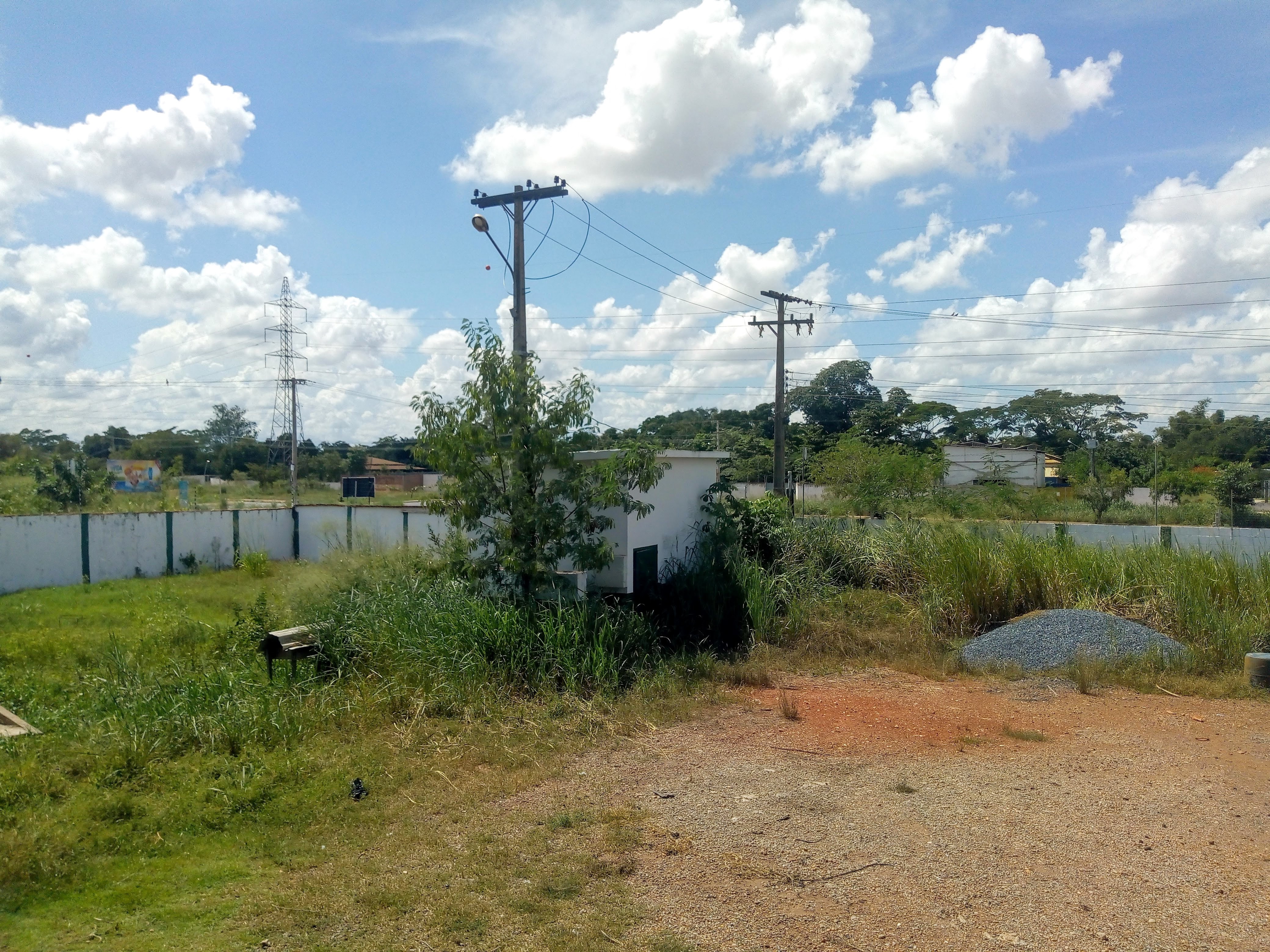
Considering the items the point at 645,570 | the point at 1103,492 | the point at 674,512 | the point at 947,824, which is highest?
the point at 674,512

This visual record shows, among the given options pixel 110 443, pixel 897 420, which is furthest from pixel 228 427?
pixel 897 420

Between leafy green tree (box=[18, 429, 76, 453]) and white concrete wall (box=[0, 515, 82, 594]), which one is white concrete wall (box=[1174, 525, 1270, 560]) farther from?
leafy green tree (box=[18, 429, 76, 453])

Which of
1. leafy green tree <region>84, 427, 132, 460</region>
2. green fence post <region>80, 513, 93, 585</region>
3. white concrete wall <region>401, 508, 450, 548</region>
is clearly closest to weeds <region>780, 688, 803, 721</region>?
white concrete wall <region>401, 508, 450, 548</region>

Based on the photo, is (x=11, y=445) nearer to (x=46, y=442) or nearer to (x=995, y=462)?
(x=46, y=442)

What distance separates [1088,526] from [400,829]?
55.4ft

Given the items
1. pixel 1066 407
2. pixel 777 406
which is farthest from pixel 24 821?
pixel 1066 407

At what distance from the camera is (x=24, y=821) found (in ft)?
16.6

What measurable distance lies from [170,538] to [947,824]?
19547 millimetres

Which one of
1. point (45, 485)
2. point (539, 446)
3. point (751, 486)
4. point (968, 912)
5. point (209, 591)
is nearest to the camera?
point (968, 912)

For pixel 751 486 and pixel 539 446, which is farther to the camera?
pixel 751 486

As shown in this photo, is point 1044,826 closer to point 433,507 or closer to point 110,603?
point 433,507

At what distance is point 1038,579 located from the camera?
11992 millimetres

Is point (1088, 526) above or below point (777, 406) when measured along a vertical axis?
below

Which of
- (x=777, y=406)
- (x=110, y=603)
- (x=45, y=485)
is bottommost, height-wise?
(x=110, y=603)
